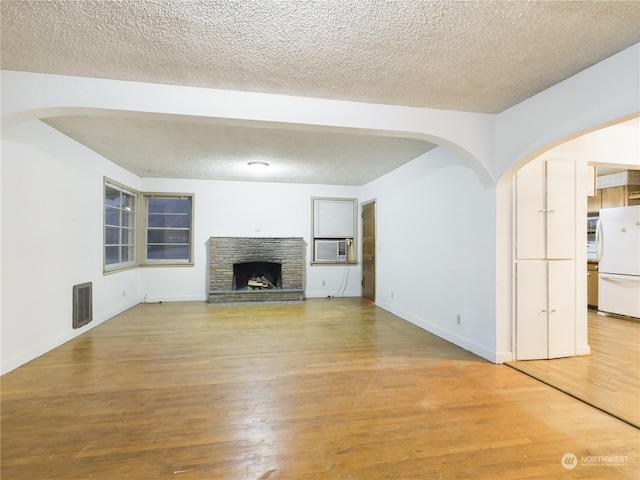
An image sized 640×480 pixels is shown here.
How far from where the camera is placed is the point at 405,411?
7.47 feet

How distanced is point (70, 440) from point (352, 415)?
5.87 feet

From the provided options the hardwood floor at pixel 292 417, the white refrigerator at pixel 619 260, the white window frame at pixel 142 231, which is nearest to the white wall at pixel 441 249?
the hardwood floor at pixel 292 417

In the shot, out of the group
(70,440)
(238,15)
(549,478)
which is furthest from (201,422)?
(238,15)

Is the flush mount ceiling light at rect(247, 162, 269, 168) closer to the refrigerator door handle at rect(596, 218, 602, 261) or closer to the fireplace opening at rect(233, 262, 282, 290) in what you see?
the fireplace opening at rect(233, 262, 282, 290)

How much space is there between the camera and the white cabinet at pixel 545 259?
3232mm

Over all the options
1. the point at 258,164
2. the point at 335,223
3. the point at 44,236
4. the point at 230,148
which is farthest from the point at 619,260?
the point at 44,236

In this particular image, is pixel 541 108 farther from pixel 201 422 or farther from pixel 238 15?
pixel 201 422

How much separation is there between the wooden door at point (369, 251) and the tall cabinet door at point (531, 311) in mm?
3273

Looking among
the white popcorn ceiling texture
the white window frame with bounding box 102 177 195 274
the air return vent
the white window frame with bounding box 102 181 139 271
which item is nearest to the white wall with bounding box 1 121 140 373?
the air return vent

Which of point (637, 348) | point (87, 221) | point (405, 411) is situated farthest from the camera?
point (87, 221)

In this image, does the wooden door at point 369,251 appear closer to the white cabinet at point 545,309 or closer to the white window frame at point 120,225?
the white cabinet at point 545,309

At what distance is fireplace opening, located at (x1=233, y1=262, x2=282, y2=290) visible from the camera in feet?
22.2

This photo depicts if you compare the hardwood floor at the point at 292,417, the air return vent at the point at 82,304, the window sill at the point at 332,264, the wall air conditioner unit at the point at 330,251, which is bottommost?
the hardwood floor at the point at 292,417

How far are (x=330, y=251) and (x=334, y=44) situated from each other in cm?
535
